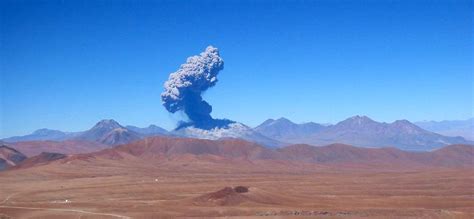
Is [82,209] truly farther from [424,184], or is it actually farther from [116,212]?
[424,184]

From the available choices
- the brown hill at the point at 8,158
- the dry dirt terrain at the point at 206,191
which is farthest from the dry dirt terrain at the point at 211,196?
the brown hill at the point at 8,158

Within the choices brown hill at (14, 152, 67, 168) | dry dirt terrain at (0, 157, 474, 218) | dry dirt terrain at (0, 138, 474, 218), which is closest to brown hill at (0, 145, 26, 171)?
brown hill at (14, 152, 67, 168)

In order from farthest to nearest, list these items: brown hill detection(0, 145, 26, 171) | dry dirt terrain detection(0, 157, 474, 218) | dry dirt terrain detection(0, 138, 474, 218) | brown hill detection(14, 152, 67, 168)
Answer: brown hill detection(0, 145, 26, 171)
brown hill detection(14, 152, 67, 168)
dry dirt terrain detection(0, 138, 474, 218)
dry dirt terrain detection(0, 157, 474, 218)

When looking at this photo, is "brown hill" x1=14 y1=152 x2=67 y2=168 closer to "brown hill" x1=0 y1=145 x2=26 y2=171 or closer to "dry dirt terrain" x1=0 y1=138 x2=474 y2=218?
"dry dirt terrain" x1=0 y1=138 x2=474 y2=218

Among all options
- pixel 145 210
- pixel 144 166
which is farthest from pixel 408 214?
pixel 144 166

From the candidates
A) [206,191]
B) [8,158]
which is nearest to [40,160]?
[8,158]

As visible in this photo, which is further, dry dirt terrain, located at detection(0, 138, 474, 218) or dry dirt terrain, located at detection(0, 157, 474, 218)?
dry dirt terrain, located at detection(0, 138, 474, 218)

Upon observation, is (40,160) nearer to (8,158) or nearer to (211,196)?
Answer: (8,158)

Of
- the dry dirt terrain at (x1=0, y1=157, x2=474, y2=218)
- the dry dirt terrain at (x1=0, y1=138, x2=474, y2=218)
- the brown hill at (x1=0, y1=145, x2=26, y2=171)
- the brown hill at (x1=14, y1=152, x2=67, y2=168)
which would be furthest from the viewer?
the brown hill at (x1=0, y1=145, x2=26, y2=171)

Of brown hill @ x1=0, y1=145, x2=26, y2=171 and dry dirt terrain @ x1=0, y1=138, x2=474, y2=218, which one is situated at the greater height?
brown hill @ x1=0, y1=145, x2=26, y2=171
